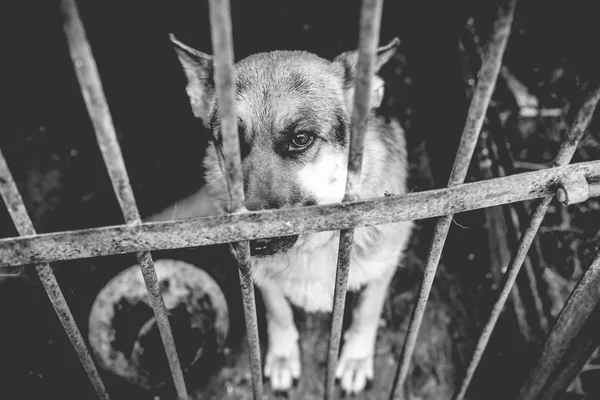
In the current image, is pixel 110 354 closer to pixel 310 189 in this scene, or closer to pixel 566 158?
pixel 310 189

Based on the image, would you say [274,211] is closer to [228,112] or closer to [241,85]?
[228,112]

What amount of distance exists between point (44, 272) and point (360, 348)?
2.00 metres

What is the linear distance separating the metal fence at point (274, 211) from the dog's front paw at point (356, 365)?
3.75ft

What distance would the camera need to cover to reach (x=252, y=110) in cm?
199

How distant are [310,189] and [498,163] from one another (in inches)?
61.0

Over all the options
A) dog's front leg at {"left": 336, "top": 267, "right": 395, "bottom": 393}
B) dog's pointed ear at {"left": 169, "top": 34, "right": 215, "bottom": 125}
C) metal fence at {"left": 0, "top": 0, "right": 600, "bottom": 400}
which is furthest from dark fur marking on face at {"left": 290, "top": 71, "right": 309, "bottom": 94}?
dog's front leg at {"left": 336, "top": 267, "right": 395, "bottom": 393}

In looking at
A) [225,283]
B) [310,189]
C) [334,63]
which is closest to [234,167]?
[310,189]

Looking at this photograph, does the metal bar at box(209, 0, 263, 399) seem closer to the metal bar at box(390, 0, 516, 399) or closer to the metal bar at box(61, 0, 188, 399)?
the metal bar at box(61, 0, 188, 399)

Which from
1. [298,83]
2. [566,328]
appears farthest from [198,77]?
[566,328]

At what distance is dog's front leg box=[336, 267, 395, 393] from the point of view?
8.34 feet

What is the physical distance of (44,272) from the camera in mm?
1260

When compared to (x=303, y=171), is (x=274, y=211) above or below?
below

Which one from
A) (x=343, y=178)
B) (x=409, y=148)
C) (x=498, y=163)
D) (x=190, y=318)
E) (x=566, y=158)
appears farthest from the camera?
(x=409, y=148)

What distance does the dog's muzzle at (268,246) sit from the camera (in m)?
1.60
